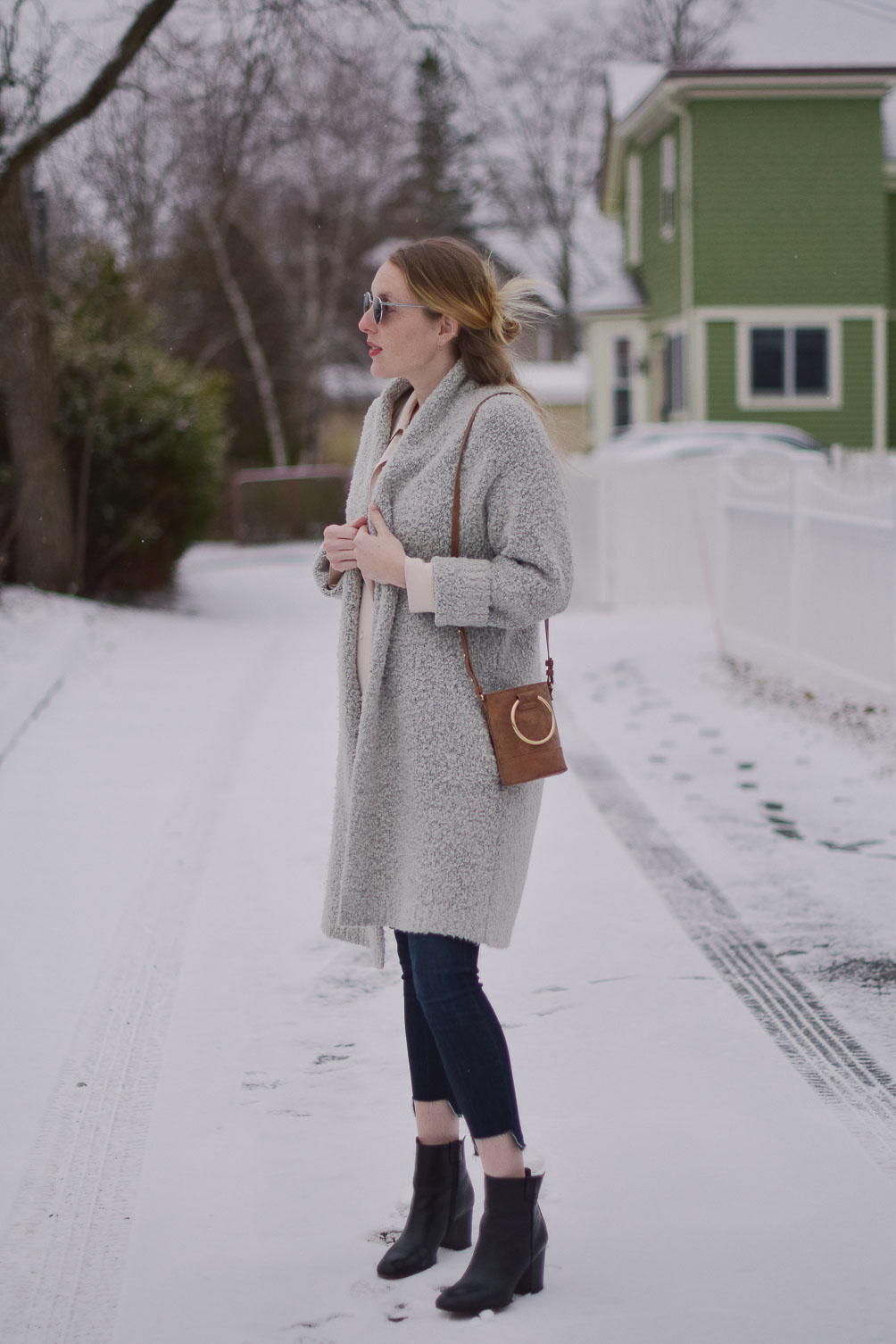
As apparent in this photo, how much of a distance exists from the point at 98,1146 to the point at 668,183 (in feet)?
80.2

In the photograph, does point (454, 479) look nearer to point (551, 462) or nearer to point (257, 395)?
point (551, 462)

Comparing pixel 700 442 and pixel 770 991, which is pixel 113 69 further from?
pixel 770 991

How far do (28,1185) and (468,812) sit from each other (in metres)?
1.37

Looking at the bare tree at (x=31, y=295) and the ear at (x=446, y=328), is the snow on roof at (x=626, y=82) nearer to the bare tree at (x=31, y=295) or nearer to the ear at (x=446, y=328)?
the bare tree at (x=31, y=295)

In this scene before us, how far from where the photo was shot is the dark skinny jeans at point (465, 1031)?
2.71 meters

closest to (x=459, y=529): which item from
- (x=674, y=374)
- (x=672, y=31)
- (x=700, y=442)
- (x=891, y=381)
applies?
(x=700, y=442)

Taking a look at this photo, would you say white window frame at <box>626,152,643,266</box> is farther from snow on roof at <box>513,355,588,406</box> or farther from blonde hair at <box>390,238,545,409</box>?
blonde hair at <box>390,238,545,409</box>

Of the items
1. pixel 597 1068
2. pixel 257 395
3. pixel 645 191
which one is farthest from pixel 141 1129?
pixel 257 395

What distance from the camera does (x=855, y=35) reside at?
79.8 ft

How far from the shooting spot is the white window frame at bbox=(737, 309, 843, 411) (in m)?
24.4

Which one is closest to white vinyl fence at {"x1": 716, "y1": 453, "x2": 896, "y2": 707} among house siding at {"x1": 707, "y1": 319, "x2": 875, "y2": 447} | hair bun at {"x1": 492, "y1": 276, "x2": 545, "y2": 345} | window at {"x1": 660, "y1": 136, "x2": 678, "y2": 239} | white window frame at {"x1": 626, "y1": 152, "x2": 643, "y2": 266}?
hair bun at {"x1": 492, "y1": 276, "x2": 545, "y2": 345}

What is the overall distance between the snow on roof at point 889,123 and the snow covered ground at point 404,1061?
60.9 feet

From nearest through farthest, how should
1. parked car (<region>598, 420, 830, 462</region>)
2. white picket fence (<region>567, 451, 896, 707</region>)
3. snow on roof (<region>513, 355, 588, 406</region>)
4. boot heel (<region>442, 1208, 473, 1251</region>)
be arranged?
boot heel (<region>442, 1208, 473, 1251</region>), white picket fence (<region>567, 451, 896, 707</region>), parked car (<region>598, 420, 830, 462</region>), snow on roof (<region>513, 355, 588, 406</region>)

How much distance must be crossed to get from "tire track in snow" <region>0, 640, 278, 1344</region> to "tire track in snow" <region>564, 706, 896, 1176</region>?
157 cm
